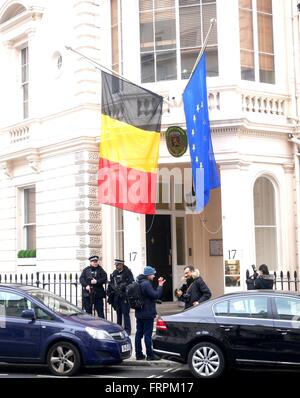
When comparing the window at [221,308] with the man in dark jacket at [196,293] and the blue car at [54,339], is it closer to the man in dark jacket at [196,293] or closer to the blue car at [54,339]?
the blue car at [54,339]

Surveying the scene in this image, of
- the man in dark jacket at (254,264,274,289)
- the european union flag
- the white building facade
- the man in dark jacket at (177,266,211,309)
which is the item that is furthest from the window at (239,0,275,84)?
the man in dark jacket at (177,266,211,309)

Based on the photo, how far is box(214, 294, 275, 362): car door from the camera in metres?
10.7

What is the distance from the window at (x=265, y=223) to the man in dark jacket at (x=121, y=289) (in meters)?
3.98

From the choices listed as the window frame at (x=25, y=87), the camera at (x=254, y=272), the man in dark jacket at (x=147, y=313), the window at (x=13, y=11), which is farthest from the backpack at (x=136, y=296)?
the window at (x=13, y=11)

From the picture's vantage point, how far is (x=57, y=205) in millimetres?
19344

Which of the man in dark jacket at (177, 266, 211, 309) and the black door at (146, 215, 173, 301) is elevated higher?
the black door at (146, 215, 173, 301)

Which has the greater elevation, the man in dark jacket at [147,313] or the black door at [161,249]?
the black door at [161,249]

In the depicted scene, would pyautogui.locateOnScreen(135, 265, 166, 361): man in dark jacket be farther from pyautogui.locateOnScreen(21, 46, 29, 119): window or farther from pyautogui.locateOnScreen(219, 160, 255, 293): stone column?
pyautogui.locateOnScreen(21, 46, 29, 119): window

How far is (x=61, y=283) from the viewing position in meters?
18.0

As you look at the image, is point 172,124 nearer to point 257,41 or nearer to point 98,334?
point 257,41

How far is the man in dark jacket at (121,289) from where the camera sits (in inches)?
605

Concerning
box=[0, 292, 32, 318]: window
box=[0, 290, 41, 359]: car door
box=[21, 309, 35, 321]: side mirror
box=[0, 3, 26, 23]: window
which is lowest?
box=[0, 290, 41, 359]: car door

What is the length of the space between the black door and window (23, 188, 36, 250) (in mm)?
3587

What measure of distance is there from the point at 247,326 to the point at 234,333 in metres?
0.23
